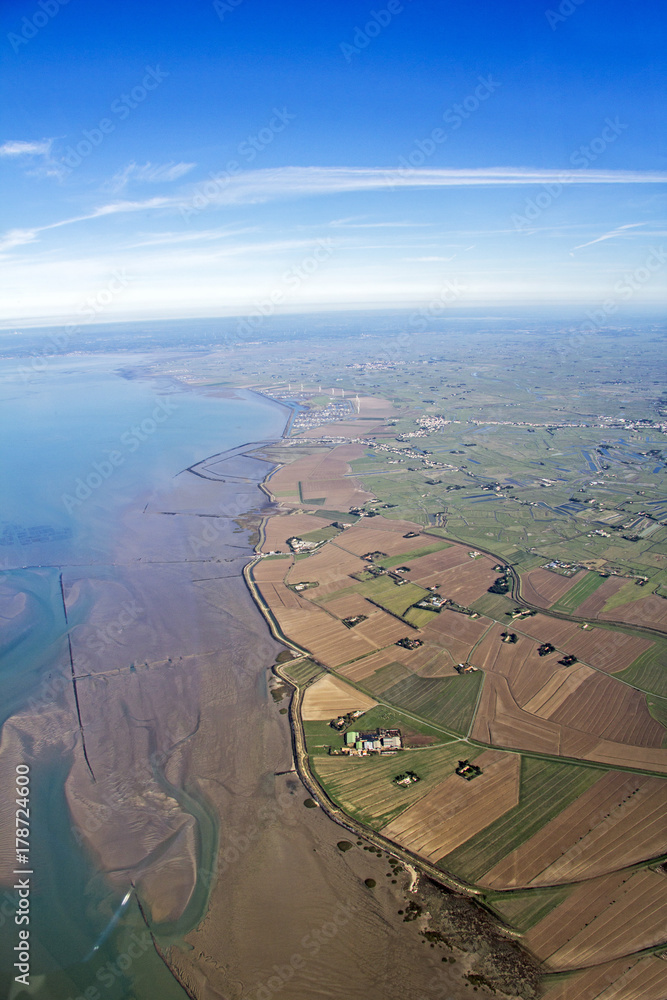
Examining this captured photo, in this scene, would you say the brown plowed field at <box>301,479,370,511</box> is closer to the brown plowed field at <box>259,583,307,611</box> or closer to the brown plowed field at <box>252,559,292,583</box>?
the brown plowed field at <box>252,559,292,583</box>

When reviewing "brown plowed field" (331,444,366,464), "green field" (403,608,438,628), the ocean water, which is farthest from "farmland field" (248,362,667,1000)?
"brown plowed field" (331,444,366,464)

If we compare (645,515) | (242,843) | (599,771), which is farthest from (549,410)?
(242,843)

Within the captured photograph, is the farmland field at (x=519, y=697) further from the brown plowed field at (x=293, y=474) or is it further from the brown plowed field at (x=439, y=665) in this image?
the brown plowed field at (x=293, y=474)

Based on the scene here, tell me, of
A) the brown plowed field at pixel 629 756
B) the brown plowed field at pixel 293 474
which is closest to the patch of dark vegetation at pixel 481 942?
the brown plowed field at pixel 629 756

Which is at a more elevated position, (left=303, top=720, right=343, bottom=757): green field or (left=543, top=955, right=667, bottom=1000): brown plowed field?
(left=303, top=720, right=343, bottom=757): green field

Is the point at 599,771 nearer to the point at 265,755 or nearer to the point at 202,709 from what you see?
the point at 265,755
